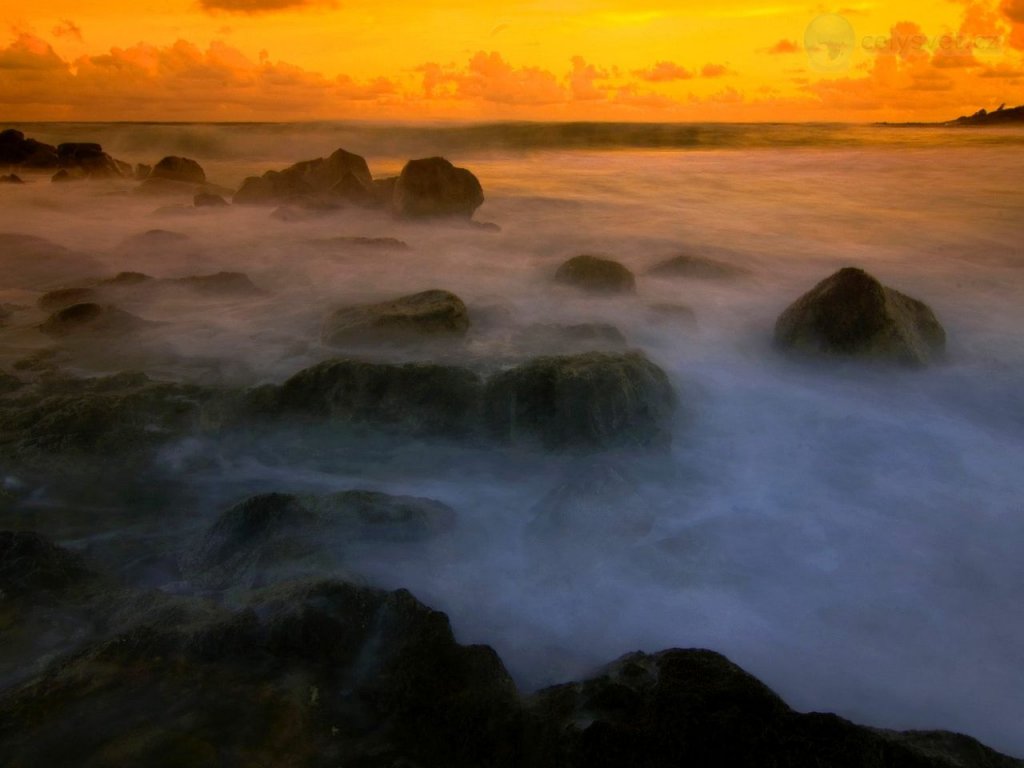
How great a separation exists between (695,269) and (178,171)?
1817 centimetres

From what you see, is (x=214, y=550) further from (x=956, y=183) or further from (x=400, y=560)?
(x=956, y=183)

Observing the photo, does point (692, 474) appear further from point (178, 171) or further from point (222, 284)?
point (178, 171)

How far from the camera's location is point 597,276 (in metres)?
10.0

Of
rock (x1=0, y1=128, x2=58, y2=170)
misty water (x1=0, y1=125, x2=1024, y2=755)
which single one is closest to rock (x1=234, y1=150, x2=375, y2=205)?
misty water (x1=0, y1=125, x2=1024, y2=755)

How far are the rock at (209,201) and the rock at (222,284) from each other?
8494 millimetres

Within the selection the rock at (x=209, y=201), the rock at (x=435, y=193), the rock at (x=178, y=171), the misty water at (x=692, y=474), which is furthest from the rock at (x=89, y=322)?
the rock at (x=178, y=171)

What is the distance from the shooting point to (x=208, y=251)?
1311 centimetres

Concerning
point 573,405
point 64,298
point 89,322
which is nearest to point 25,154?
point 64,298

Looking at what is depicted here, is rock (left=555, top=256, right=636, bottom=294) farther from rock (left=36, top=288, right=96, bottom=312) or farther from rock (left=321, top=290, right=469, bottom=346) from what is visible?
rock (left=36, top=288, right=96, bottom=312)

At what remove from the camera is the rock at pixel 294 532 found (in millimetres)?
4117

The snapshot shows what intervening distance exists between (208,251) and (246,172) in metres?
21.9

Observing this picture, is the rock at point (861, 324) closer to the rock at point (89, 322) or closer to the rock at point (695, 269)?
the rock at point (695, 269)

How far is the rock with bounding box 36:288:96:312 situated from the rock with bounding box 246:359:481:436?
4.96 metres

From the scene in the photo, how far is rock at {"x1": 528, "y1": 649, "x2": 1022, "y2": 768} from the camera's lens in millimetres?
2549
